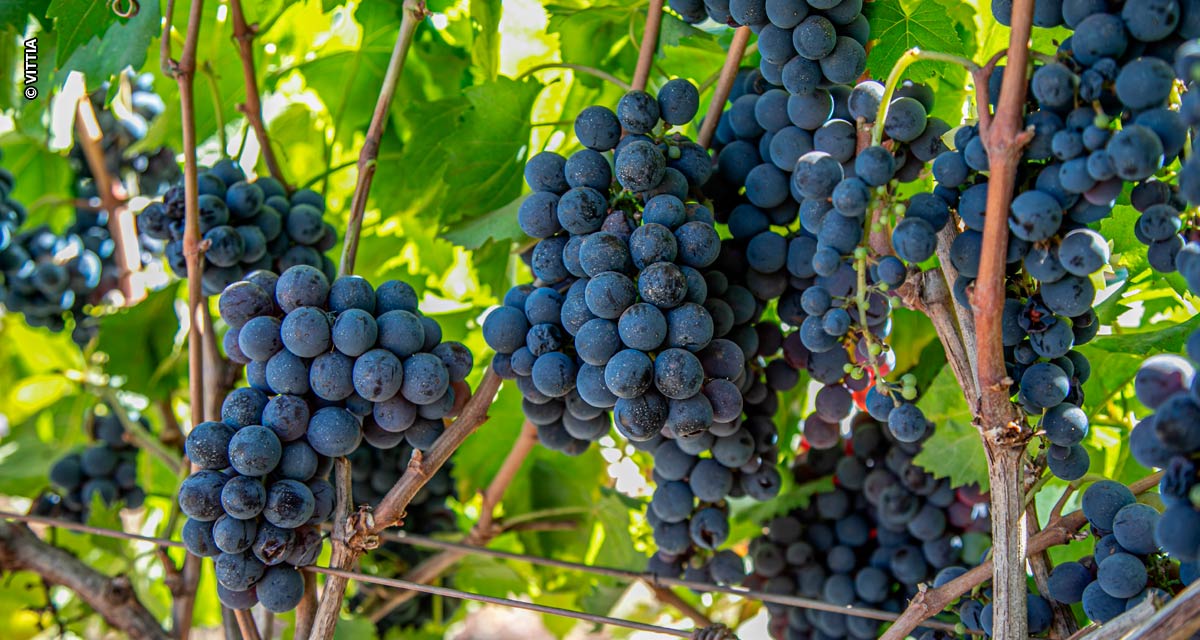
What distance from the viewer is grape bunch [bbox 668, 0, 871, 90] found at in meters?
0.88

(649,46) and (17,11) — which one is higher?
(649,46)

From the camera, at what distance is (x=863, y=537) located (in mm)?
1372

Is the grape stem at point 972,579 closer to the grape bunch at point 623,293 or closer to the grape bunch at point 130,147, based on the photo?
the grape bunch at point 623,293

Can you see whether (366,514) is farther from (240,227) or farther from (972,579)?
(972,579)

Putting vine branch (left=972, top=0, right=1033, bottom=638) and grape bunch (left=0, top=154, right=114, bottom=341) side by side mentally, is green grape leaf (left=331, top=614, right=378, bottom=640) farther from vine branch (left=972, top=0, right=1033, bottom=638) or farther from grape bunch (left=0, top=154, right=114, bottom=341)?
vine branch (left=972, top=0, right=1033, bottom=638)

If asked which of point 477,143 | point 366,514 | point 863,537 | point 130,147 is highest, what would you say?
point 477,143

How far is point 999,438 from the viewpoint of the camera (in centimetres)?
75

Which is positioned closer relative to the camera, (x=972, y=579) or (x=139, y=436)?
(x=972, y=579)

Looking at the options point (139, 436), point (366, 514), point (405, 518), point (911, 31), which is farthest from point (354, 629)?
point (911, 31)

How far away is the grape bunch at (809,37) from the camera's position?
2.90 ft

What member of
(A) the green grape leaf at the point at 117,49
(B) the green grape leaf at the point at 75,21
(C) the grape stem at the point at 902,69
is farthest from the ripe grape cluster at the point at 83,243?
(C) the grape stem at the point at 902,69

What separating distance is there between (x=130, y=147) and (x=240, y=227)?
3.27ft

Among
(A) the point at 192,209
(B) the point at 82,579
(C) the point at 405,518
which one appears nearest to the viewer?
(A) the point at 192,209

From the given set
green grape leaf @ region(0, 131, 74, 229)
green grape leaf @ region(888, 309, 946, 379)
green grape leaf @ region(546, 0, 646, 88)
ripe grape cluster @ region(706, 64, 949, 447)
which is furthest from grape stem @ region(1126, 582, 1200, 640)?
green grape leaf @ region(0, 131, 74, 229)
